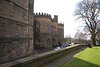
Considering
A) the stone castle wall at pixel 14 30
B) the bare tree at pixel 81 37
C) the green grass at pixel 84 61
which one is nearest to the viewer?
the green grass at pixel 84 61

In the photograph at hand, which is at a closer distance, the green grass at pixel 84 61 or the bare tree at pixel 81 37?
the green grass at pixel 84 61

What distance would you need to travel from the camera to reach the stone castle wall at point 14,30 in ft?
21.5

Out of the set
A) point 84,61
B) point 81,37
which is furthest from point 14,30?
point 81,37

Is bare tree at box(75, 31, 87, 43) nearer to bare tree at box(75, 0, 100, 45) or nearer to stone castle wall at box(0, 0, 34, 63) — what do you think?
bare tree at box(75, 0, 100, 45)

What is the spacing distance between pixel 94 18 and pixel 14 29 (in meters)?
17.4

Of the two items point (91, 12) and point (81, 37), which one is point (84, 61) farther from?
point (81, 37)

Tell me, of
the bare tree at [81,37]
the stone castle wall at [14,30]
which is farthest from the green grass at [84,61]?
the bare tree at [81,37]

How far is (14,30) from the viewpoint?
780 centimetres

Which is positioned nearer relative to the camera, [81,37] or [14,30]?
[14,30]

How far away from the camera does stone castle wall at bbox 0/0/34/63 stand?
655 centimetres

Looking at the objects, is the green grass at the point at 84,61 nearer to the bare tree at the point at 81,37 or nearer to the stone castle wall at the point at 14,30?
the stone castle wall at the point at 14,30

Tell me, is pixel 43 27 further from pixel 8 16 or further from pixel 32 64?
pixel 32 64

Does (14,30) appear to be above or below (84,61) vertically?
above

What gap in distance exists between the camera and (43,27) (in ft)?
67.2
